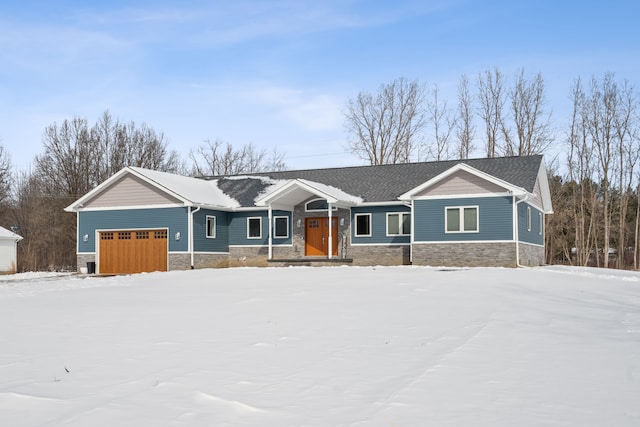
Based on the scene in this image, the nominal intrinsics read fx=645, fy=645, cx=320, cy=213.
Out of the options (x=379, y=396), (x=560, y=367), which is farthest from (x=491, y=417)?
(x=560, y=367)

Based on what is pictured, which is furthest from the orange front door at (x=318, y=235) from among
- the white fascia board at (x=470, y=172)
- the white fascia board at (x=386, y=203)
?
the white fascia board at (x=470, y=172)

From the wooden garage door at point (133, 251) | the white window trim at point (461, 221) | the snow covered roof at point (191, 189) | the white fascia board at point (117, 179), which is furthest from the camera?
the wooden garage door at point (133, 251)

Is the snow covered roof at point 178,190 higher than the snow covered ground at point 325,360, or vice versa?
the snow covered roof at point 178,190

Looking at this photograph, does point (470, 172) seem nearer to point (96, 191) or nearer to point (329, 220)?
point (329, 220)

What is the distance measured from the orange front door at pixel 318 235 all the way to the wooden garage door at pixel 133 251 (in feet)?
20.2

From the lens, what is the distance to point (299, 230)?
2881 centimetres

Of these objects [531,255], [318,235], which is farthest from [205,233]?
[531,255]

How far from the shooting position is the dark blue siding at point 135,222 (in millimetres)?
27453

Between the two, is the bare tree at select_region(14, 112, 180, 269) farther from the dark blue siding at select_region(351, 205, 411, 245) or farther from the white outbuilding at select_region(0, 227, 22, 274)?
the dark blue siding at select_region(351, 205, 411, 245)

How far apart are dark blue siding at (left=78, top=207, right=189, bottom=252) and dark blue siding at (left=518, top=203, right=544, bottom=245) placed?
→ 1358cm

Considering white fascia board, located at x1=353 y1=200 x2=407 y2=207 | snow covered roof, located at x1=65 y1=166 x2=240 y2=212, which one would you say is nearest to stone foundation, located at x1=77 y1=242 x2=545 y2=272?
white fascia board, located at x1=353 y1=200 x2=407 y2=207

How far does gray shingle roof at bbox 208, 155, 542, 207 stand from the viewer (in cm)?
2712

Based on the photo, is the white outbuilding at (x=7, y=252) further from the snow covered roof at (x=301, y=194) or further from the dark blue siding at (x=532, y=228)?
the dark blue siding at (x=532, y=228)

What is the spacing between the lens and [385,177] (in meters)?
30.0
